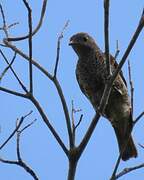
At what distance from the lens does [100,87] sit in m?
6.23

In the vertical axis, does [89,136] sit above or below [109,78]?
below

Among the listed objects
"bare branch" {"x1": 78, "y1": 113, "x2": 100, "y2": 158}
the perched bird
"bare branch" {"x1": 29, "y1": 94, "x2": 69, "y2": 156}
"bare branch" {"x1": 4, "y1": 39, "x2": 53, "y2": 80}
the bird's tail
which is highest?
"bare branch" {"x1": 4, "y1": 39, "x2": 53, "y2": 80}

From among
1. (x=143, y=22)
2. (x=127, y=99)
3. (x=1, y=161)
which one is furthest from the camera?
(x=127, y=99)

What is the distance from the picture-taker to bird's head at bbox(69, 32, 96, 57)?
6631mm

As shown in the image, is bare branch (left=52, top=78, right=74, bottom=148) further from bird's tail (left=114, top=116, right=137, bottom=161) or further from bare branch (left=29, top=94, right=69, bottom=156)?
bird's tail (left=114, top=116, right=137, bottom=161)

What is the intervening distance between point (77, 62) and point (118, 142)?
44.8 inches

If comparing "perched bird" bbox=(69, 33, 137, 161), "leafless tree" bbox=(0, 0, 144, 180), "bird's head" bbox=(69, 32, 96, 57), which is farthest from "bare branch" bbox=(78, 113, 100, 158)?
"bird's head" bbox=(69, 32, 96, 57)

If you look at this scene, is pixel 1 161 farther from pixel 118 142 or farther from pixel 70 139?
pixel 118 142

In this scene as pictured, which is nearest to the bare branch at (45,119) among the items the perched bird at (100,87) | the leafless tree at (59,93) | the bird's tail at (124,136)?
the leafless tree at (59,93)

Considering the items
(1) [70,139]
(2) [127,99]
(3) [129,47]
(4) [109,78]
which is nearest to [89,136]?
(1) [70,139]

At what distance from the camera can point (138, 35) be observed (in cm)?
345

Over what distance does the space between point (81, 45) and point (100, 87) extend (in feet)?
2.43

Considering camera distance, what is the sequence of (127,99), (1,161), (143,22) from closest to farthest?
1. (143,22)
2. (1,161)
3. (127,99)

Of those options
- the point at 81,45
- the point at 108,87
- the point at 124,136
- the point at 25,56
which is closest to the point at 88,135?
the point at 108,87
